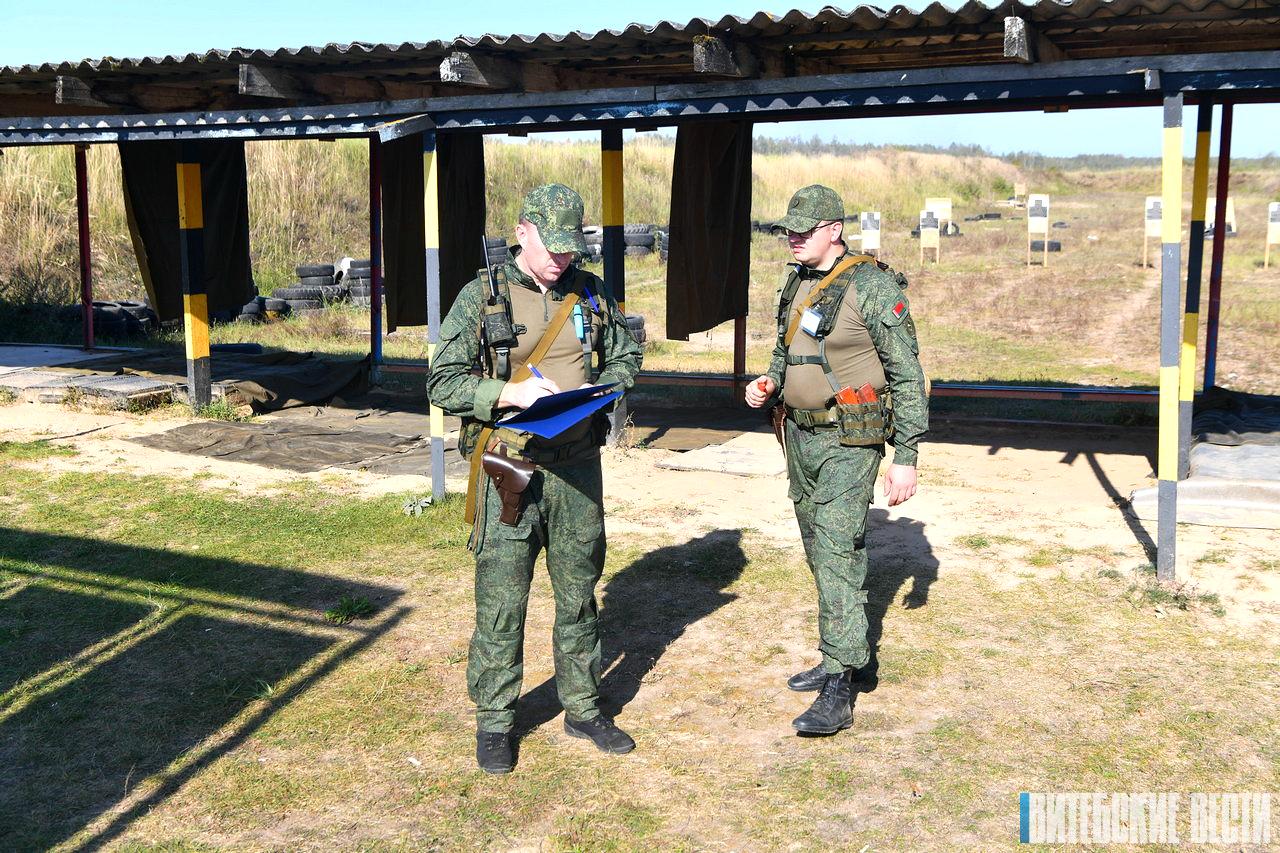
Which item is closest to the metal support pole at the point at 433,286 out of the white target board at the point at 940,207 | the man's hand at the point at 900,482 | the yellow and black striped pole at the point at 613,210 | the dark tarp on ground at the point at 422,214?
the yellow and black striped pole at the point at 613,210

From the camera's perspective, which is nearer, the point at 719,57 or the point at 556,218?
the point at 556,218

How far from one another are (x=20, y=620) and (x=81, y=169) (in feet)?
32.5

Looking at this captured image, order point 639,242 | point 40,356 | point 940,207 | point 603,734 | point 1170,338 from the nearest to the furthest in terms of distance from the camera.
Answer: point 603,734, point 1170,338, point 40,356, point 639,242, point 940,207

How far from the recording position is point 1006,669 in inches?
202

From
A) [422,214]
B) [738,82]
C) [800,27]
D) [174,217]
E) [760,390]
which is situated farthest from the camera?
[174,217]

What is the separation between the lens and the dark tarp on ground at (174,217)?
486 inches

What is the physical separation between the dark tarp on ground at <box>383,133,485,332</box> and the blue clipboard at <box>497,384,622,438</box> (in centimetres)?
813

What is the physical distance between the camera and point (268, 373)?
1220 cm

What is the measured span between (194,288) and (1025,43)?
7.90 metres

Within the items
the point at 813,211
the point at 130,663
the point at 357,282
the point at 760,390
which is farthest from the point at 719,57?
the point at 357,282

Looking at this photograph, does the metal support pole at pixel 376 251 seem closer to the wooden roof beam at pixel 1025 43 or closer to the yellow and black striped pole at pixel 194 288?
the yellow and black striped pole at pixel 194 288

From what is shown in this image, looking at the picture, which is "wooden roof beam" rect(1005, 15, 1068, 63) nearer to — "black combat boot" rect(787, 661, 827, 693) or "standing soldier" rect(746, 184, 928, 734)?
"standing soldier" rect(746, 184, 928, 734)

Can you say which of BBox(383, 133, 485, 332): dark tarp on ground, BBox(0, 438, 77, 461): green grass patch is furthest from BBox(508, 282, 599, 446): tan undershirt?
BBox(383, 133, 485, 332): dark tarp on ground

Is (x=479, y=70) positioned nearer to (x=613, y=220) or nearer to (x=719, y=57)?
(x=719, y=57)
